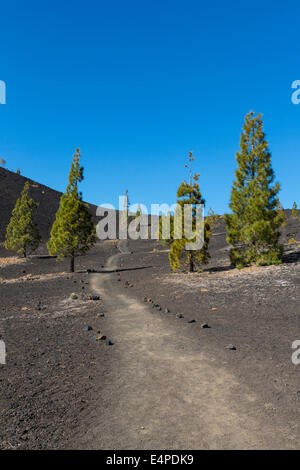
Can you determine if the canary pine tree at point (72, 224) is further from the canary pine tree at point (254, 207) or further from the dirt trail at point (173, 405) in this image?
the dirt trail at point (173, 405)

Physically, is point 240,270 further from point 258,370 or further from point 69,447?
point 69,447

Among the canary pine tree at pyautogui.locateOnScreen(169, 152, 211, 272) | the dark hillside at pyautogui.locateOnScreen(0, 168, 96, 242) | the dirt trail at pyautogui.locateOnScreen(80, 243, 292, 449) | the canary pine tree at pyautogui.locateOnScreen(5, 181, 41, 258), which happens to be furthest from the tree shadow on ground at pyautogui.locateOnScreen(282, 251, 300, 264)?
the dark hillside at pyautogui.locateOnScreen(0, 168, 96, 242)

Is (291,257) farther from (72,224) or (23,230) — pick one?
(23,230)

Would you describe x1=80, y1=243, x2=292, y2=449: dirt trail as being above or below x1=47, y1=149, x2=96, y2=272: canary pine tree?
below

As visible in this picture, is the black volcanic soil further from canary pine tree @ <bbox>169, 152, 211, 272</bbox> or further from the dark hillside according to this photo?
the dark hillside

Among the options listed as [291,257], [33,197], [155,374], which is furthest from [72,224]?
[33,197]

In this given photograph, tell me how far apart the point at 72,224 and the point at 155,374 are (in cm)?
2590

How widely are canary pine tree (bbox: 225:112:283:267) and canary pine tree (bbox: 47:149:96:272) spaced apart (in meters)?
15.5

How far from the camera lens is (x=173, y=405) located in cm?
621

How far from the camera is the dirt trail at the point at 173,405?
5.08 m

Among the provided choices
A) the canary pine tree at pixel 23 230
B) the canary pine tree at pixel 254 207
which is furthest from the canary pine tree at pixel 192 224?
the canary pine tree at pixel 23 230

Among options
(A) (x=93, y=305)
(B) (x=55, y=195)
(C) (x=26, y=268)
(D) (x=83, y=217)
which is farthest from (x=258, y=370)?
(B) (x=55, y=195)

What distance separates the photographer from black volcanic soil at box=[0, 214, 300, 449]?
5.34 m

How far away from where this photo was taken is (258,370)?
7.81 m
